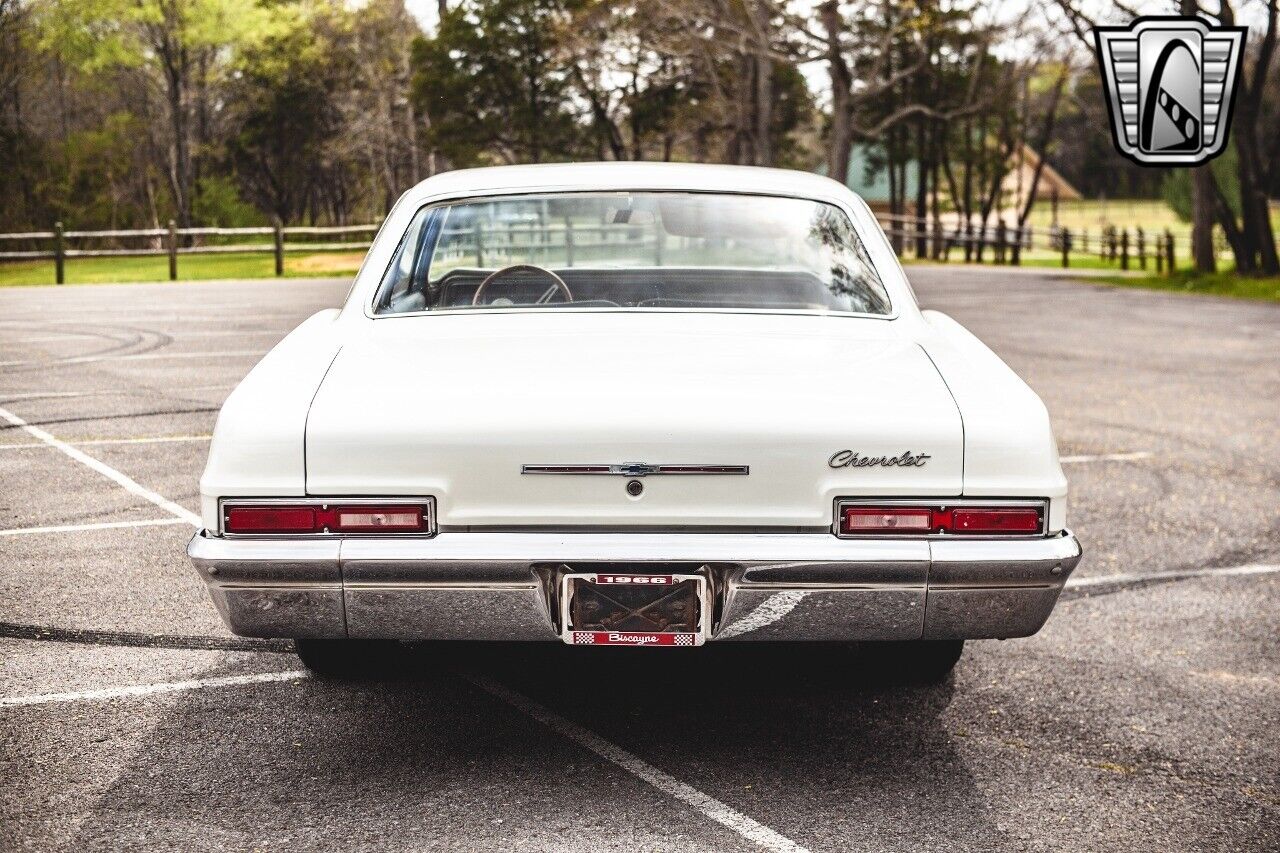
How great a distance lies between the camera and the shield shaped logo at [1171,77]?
73.5 ft

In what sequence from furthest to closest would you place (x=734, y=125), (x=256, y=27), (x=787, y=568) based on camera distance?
(x=256, y=27) → (x=734, y=125) → (x=787, y=568)

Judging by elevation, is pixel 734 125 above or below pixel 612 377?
above

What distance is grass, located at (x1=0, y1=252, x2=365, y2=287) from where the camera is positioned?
28.7 m

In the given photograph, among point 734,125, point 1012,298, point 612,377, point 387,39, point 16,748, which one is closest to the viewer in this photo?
point 612,377

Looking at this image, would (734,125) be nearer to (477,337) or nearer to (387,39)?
(387,39)

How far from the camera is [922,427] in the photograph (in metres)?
3.22

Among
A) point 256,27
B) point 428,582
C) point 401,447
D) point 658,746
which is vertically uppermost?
point 256,27

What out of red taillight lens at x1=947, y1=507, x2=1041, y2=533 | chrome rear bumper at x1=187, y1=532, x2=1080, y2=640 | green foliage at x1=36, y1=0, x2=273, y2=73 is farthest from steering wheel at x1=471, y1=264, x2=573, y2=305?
green foliage at x1=36, y1=0, x2=273, y2=73

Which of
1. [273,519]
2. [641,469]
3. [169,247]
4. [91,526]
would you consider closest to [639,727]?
[641,469]

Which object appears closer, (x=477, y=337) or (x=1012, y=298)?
(x=477, y=337)

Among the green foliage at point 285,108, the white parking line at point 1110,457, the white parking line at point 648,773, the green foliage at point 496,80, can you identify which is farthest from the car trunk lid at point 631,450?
the green foliage at point 285,108

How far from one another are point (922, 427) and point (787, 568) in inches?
17.5

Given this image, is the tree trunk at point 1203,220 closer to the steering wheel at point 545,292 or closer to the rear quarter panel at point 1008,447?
the steering wheel at point 545,292

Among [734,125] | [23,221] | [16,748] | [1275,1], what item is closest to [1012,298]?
[1275,1]
